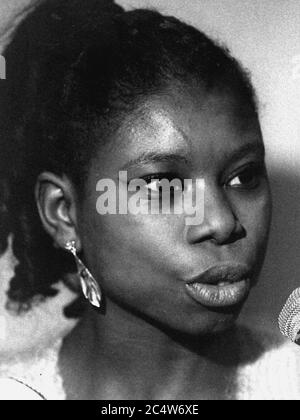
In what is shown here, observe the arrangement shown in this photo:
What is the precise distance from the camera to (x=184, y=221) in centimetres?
87

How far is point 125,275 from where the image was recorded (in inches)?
35.6

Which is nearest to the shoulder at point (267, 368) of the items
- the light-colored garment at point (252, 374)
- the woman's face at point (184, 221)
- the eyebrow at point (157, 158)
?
the light-colored garment at point (252, 374)

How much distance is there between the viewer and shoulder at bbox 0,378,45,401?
3.20 feet

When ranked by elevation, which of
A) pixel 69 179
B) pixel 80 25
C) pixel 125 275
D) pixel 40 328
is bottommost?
pixel 40 328

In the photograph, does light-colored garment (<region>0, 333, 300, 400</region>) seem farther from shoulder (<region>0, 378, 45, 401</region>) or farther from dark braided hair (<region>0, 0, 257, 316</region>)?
dark braided hair (<region>0, 0, 257, 316</region>)

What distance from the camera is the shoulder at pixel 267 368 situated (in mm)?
972

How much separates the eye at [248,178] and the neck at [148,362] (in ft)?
0.86

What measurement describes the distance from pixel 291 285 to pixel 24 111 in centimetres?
54

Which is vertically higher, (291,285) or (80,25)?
(80,25)

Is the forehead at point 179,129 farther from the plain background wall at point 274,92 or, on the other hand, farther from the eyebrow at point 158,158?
the plain background wall at point 274,92

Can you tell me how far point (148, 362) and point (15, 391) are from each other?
231 mm

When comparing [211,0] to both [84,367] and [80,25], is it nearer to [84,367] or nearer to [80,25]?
[80,25]

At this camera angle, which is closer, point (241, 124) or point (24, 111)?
point (241, 124)

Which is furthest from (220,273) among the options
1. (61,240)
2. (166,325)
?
A: (61,240)
